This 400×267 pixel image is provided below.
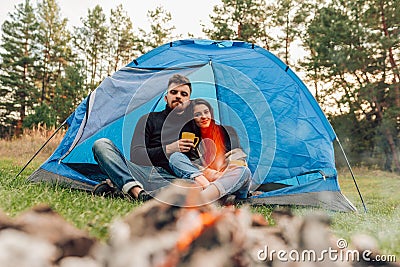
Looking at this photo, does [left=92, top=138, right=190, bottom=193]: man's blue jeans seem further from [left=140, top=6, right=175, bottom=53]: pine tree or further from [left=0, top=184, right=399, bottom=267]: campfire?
[left=140, top=6, right=175, bottom=53]: pine tree

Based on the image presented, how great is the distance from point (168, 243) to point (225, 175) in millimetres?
1562

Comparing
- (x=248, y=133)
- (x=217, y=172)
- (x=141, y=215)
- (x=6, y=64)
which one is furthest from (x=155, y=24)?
(x=141, y=215)

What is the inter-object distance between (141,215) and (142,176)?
1650 mm

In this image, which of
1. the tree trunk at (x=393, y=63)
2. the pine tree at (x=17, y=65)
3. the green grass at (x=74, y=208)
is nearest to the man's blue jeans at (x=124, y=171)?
the green grass at (x=74, y=208)

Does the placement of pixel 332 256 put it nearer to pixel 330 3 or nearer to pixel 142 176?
pixel 142 176

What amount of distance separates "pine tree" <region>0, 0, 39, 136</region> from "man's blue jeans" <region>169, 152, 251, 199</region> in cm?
1388

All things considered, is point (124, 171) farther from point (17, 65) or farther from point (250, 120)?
point (17, 65)

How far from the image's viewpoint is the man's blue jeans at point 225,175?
7.55 feet

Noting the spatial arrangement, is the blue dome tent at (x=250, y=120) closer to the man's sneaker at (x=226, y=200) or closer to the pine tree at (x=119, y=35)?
the man's sneaker at (x=226, y=200)

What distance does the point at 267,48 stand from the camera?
13.0m

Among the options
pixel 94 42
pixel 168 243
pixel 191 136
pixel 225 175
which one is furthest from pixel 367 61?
pixel 168 243

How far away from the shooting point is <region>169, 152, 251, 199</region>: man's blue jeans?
90.7 inches

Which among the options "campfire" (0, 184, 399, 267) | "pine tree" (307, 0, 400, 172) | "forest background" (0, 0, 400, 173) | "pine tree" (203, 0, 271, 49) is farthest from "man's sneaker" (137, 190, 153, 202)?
"pine tree" (203, 0, 271, 49)

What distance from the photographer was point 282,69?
3.01 metres
